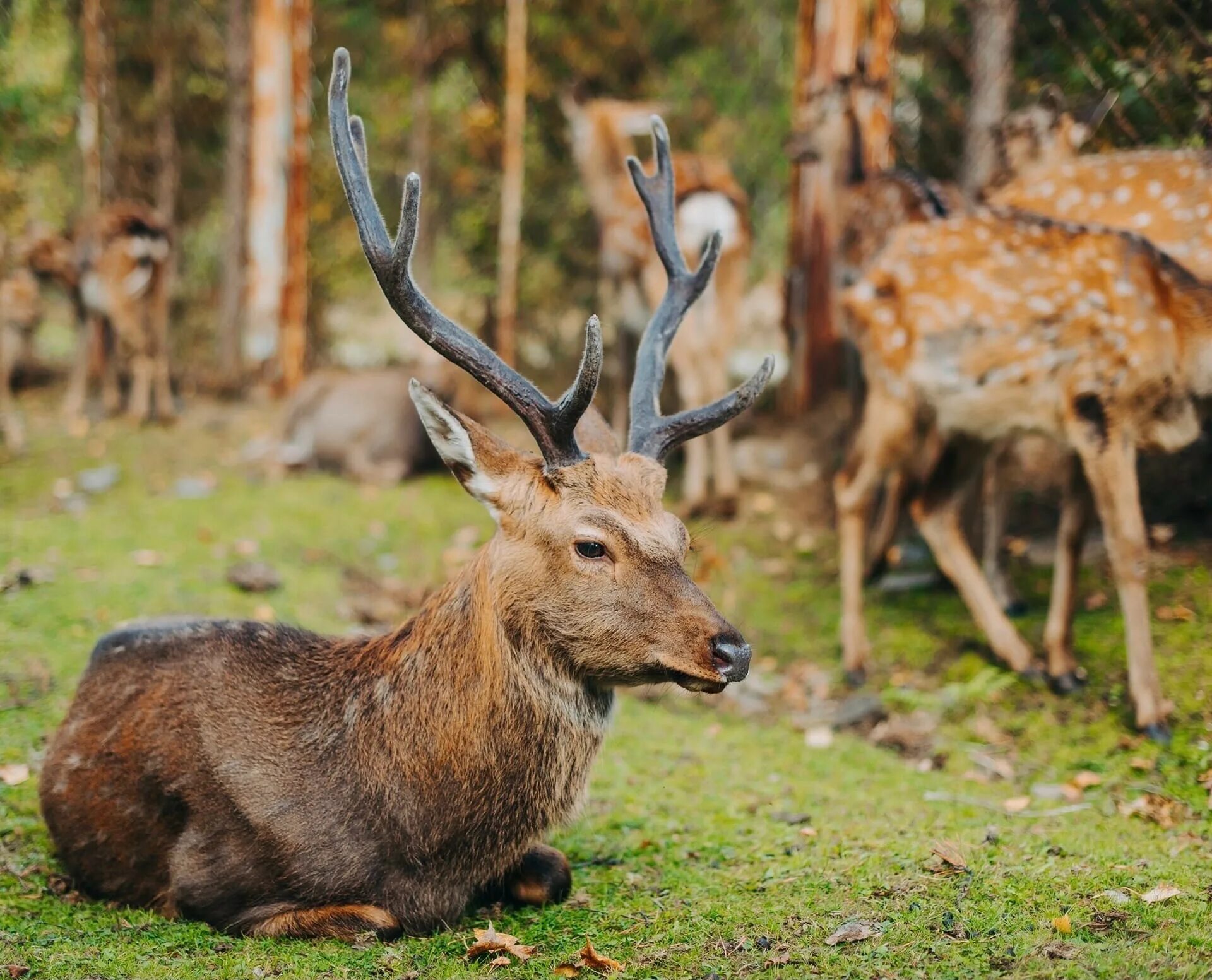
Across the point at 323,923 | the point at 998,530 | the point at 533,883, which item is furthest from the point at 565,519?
the point at 998,530

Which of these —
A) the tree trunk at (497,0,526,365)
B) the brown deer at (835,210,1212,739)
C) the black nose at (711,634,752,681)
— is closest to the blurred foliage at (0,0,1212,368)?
the tree trunk at (497,0,526,365)

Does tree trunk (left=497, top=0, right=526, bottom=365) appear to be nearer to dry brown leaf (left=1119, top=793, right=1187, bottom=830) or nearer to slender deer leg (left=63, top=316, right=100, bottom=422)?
slender deer leg (left=63, top=316, right=100, bottom=422)

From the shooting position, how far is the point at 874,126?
30.4ft

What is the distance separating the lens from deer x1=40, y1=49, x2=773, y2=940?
11.5 ft

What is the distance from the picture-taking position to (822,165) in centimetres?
967

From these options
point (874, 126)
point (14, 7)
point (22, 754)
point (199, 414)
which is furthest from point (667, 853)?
point (14, 7)

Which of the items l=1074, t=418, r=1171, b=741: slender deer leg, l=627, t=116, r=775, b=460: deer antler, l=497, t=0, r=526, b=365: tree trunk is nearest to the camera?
l=627, t=116, r=775, b=460: deer antler

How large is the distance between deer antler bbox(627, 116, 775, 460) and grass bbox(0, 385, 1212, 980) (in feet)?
1.40

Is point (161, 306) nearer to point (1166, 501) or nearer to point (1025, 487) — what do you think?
point (1025, 487)

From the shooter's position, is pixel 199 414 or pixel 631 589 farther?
pixel 199 414

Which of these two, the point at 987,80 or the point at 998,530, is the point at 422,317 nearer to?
the point at 998,530

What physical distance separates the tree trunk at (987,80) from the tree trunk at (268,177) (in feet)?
23.9

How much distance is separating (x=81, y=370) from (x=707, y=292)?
6749 mm

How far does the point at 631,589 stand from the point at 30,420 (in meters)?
10.3
